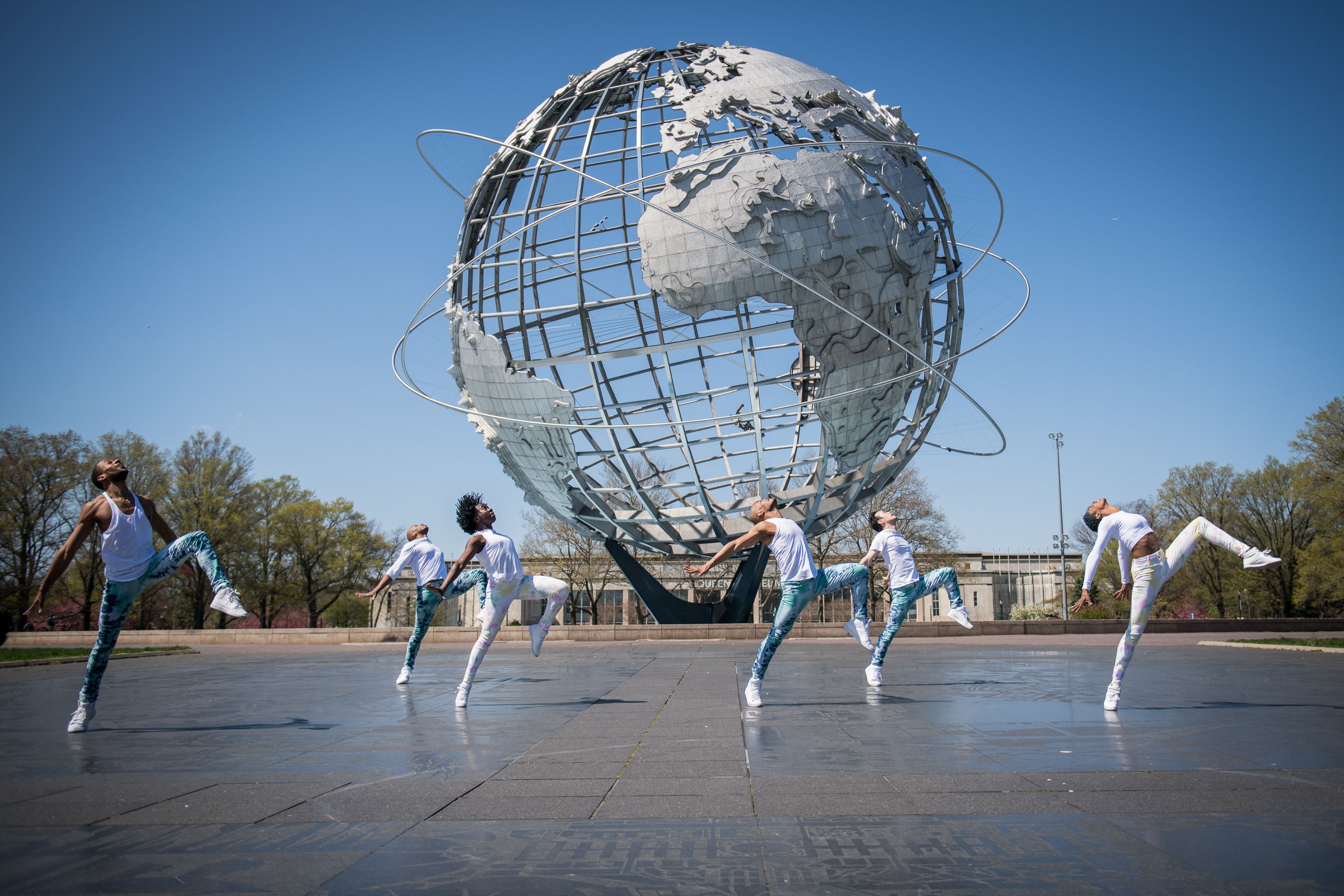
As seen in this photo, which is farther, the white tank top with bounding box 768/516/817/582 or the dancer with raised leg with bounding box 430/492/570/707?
the dancer with raised leg with bounding box 430/492/570/707

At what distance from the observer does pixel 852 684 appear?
884cm

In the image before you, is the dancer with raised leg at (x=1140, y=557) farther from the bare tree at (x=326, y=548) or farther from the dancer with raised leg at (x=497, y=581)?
the bare tree at (x=326, y=548)

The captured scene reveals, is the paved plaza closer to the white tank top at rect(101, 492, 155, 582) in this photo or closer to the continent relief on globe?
the white tank top at rect(101, 492, 155, 582)

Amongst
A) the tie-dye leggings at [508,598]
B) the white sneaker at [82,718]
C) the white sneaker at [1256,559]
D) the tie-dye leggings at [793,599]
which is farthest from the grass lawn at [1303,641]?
the white sneaker at [82,718]

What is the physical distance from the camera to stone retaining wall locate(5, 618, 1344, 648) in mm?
20562

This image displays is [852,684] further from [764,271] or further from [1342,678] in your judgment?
[764,271]

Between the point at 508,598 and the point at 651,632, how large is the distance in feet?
46.0

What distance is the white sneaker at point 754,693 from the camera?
678cm

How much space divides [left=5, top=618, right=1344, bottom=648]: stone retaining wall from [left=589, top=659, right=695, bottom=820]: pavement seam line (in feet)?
35.8

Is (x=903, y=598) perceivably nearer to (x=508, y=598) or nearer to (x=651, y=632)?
(x=508, y=598)

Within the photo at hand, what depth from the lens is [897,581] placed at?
8.62m

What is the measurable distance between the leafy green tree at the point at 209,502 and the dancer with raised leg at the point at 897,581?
35075 millimetres

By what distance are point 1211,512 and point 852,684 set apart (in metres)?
42.3

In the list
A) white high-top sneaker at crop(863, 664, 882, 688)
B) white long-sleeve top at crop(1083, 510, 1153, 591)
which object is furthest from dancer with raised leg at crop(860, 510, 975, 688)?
white long-sleeve top at crop(1083, 510, 1153, 591)
